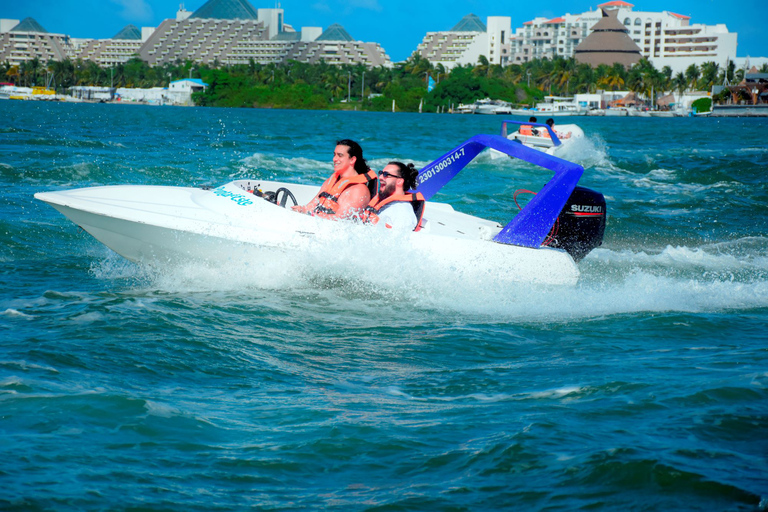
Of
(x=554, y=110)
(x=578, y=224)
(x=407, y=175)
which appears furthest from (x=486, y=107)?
(x=407, y=175)

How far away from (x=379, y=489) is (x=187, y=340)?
2.58 m

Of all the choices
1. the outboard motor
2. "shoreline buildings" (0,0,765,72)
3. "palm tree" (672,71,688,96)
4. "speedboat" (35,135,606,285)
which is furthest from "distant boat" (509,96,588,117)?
"speedboat" (35,135,606,285)

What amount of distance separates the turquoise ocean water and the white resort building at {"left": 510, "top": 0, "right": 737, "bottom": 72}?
157 meters

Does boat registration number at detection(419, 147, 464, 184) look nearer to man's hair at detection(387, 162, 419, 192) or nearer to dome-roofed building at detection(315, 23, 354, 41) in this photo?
man's hair at detection(387, 162, 419, 192)

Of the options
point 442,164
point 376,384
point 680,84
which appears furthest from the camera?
point 680,84

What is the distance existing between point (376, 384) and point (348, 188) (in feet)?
8.70

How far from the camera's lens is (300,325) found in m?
6.20

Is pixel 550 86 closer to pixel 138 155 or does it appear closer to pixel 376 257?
pixel 138 155

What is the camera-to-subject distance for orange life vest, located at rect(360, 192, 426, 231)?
703cm

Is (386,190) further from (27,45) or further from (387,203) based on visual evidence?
(27,45)

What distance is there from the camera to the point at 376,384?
4.87 m

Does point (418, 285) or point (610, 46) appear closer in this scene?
point (418, 285)

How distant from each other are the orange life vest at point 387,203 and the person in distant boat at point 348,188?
66 mm

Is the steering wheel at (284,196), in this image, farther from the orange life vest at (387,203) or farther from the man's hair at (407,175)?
the man's hair at (407,175)
